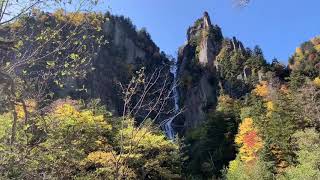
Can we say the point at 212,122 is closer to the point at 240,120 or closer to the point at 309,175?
the point at 240,120

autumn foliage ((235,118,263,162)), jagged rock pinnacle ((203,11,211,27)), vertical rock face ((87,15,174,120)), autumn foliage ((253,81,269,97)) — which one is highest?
jagged rock pinnacle ((203,11,211,27))

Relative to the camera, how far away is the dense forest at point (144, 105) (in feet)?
19.6

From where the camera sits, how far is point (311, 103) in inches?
1865

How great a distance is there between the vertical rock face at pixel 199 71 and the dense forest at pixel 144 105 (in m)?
0.21

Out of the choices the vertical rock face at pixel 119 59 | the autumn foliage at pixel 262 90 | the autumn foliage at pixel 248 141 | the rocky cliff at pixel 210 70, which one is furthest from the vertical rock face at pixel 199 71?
the autumn foliage at pixel 248 141

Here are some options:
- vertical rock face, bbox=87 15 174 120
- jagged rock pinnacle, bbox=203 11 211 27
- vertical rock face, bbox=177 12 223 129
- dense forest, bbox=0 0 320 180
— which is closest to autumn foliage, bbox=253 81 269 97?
dense forest, bbox=0 0 320 180

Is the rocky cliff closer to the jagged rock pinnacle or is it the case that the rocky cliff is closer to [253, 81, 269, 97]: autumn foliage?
the jagged rock pinnacle

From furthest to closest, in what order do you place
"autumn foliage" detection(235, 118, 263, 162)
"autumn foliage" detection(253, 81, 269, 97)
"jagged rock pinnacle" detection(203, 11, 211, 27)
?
1. "jagged rock pinnacle" detection(203, 11, 211, 27)
2. "autumn foliage" detection(253, 81, 269, 97)
3. "autumn foliage" detection(235, 118, 263, 162)

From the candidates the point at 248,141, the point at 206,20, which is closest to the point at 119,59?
the point at 206,20

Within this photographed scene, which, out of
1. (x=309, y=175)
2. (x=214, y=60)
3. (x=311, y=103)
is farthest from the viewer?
(x=214, y=60)

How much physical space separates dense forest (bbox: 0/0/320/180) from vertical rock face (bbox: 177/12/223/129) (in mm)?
211

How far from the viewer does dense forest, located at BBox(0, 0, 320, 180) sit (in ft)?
19.6

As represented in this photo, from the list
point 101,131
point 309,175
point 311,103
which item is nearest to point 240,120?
point 311,103

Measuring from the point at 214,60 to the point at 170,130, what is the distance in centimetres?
2056
